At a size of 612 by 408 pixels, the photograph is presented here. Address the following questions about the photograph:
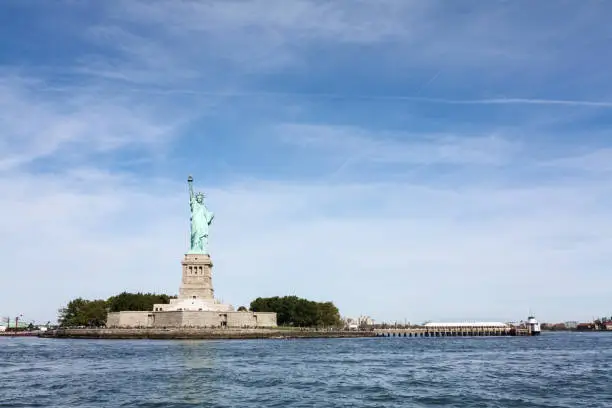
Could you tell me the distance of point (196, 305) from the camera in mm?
98062

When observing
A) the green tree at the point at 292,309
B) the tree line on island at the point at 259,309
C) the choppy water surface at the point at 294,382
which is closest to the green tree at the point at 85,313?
the tree line on island at the point at 259,309

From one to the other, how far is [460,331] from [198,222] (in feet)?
275

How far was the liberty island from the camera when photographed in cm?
9600

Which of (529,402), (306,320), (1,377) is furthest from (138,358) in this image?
(306,320)

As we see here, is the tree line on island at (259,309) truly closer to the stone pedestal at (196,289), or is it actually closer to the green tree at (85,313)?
the green tree at (85,313)

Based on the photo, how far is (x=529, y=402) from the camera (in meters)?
30.8

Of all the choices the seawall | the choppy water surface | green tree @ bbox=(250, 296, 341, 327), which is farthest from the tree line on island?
the choppy water surface

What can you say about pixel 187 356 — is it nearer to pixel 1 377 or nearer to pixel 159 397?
pixel 1 377

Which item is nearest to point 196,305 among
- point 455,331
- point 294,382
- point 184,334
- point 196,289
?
point 196,289

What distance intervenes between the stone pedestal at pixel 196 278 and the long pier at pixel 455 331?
197ft

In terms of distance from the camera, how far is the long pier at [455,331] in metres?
156

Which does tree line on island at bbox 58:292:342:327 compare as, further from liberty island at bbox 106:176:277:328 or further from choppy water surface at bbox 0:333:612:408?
choppy water surface at bbox 0:333:612:408

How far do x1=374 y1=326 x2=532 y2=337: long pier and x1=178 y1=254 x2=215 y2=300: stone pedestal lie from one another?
6011 centimetres

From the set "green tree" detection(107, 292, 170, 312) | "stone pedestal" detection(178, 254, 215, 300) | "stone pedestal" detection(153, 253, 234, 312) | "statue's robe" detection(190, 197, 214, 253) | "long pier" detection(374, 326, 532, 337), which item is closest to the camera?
"stone pedestal" detection(153, 253, 234, 312)
